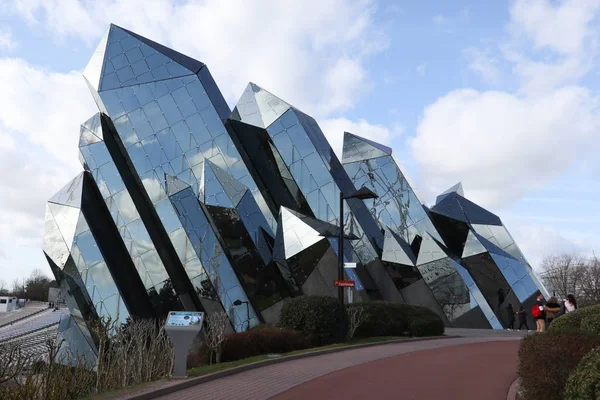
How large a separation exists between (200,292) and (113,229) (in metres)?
6.72

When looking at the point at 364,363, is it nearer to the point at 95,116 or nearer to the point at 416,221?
the point at 416,221

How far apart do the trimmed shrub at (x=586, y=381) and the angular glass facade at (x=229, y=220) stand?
22.2 meters

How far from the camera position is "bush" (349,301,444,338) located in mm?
21000

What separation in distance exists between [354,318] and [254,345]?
15.2 feet

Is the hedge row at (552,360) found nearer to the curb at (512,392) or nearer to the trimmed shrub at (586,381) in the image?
the trimmed shrub at (586,381)

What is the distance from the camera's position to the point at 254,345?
632 inches

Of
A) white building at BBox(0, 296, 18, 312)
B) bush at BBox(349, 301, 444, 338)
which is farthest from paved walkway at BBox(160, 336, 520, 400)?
white building at BBox(0, 296, 18, 312)

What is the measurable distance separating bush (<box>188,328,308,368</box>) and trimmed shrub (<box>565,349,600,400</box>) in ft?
36.4

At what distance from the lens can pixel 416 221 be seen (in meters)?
31.7

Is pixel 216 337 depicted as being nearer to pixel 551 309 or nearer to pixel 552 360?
pixel 552 360

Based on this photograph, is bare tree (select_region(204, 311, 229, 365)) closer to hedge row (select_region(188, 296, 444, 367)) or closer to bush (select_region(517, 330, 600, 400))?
hedge row (select_region(188, 296, 444, 367))

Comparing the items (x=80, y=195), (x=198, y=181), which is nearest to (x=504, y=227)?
(x=198, y=181)

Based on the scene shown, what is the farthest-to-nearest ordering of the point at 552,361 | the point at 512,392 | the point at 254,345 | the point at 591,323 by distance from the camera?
the point at 254,345 < the point at 591,323 < the point at 512,392 < the point at 552,361

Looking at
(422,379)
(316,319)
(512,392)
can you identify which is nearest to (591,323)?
(512,392)
